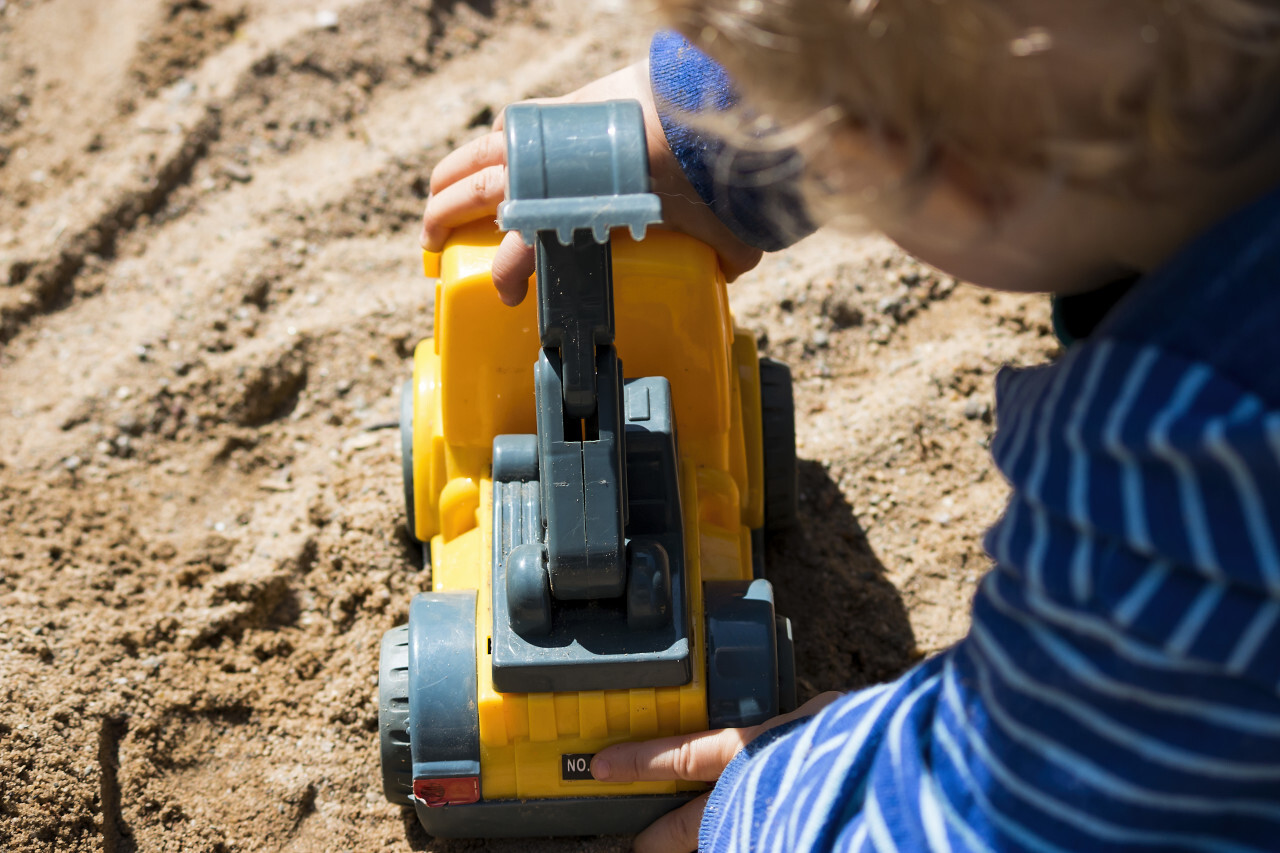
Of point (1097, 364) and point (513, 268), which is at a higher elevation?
point (513, 268)

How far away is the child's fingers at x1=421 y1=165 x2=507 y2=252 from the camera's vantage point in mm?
1069

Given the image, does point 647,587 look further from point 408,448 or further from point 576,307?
point 408,448

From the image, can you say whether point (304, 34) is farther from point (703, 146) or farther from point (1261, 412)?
point (1261, 412)

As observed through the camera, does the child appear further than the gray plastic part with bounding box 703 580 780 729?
No

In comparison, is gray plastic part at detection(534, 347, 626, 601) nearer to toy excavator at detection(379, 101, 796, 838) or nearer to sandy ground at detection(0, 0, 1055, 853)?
toy excavator at detection(379, 101, 796, 838)

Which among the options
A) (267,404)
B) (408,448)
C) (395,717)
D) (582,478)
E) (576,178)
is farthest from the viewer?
(267,404)

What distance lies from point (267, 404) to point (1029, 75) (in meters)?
1.36

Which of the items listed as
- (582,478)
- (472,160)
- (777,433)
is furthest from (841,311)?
(582,478)

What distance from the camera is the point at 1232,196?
56 cm

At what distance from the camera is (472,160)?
3.67 ft

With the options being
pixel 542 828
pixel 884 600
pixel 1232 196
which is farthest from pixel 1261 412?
pixel 884 600

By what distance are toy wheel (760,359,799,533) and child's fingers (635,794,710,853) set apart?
44cm

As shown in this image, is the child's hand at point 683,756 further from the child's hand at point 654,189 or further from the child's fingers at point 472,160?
the child's fingers at point 472,160

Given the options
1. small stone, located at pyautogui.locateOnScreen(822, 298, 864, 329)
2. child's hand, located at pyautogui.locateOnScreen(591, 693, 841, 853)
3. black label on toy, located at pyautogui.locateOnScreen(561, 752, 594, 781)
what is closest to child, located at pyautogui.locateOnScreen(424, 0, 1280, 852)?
child's hand, located at pyautogui.locateOnScreen(591, 693, 841, 853)
